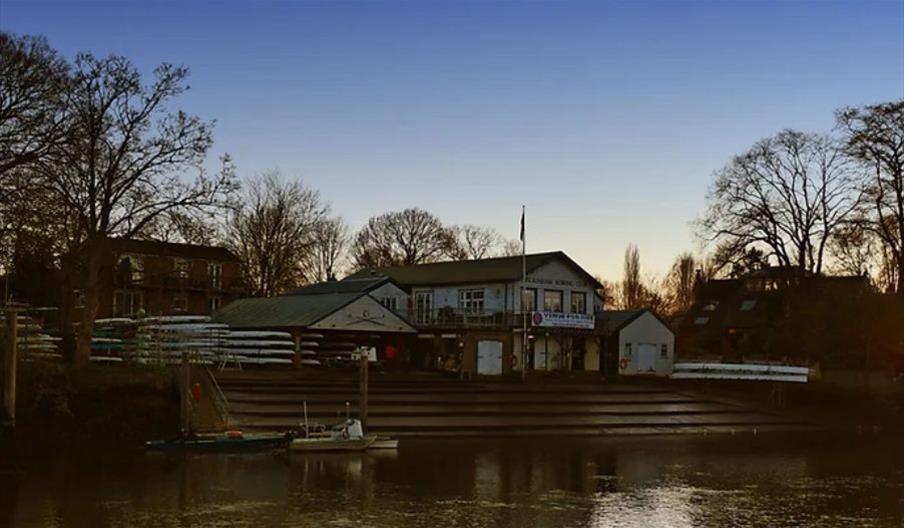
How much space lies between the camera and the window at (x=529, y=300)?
55.0m

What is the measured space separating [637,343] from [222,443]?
3459 centimetres

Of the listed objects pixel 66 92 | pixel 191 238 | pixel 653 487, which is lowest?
pixel 653 487

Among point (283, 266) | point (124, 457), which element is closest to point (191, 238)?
point (124, 457)

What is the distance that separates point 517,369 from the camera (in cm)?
5325

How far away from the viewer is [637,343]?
58.8m

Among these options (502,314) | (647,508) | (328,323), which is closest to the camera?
(647,508)

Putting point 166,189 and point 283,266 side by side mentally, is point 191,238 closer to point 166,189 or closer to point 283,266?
point 166,189

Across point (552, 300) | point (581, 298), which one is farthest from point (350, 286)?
point (581, 298)

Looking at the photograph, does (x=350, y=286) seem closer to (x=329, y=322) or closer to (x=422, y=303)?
(x=422, y=303)

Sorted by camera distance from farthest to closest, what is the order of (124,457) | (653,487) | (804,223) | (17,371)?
(804,223) → (17,371) → (124,457) → (653,487)

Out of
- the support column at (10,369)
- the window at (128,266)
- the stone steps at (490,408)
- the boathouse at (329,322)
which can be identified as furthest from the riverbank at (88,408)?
the window at (128,266)

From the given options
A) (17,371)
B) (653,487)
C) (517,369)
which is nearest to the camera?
(653,487)

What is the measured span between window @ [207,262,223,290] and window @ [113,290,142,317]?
5309 mm

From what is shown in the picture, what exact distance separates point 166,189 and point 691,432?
22455mm
